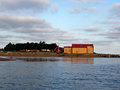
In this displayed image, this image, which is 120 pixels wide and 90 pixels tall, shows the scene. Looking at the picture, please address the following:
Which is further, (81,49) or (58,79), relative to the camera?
(81,49)

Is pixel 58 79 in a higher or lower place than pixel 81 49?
lower

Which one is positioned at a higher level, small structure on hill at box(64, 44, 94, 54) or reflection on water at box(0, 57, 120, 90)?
small structure on hill at box(64, 44, 94, 54)

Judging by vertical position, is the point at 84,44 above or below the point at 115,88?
above

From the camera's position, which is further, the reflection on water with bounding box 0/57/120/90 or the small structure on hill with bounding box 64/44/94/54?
the small structure on hill with bounding box 64/44/94/54

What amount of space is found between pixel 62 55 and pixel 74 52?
40.1ft

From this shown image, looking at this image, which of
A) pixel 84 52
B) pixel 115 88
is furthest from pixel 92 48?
pixel 115 88

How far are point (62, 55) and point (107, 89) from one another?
152461 millimetres

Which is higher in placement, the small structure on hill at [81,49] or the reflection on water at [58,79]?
the small structure on hill at [81,49]

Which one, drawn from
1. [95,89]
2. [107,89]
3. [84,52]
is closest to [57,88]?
[95,89]

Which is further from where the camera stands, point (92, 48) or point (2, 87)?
point (92, 48)

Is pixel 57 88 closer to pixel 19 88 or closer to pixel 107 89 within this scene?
pixel 19 88

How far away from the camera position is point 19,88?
2270cm

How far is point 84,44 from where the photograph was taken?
170 meters

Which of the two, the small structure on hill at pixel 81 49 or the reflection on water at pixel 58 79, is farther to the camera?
the small structure on hill at pixel 81 49
